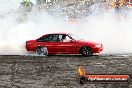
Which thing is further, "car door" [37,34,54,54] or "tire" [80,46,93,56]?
"car door" [37,34,54,54]

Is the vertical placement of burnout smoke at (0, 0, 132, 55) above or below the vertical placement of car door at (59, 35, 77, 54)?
below

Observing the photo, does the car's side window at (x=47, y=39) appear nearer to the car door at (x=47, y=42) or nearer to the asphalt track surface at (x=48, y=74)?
the car door at (x=47, y=42)

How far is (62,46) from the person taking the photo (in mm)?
21500

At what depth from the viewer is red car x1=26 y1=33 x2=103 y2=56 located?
69.3 ft

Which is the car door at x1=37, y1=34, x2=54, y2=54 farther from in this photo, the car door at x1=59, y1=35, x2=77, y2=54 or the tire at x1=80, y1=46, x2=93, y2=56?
the tire at x1=80, y1=46, x2=93, y2=56

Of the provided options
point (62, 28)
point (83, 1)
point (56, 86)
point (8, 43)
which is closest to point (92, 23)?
point (62, 28)

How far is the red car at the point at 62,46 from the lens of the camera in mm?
21125

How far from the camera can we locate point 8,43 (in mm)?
26047

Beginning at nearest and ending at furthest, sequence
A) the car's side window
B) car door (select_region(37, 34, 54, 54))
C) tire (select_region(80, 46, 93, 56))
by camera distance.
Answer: tire (select_region(80, 46, 93, 56)) < car door (select_region(37, 34, 54, 54)) < the car's side window

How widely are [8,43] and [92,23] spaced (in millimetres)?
13647

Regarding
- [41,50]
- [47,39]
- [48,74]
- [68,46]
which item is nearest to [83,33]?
[47,39]

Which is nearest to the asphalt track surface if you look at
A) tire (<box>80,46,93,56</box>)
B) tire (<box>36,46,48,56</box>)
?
tire (<box>36,46,48,56</box>)

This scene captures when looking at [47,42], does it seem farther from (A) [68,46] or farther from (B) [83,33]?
(B) [83,33]

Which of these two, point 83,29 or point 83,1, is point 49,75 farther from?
point 83,1
